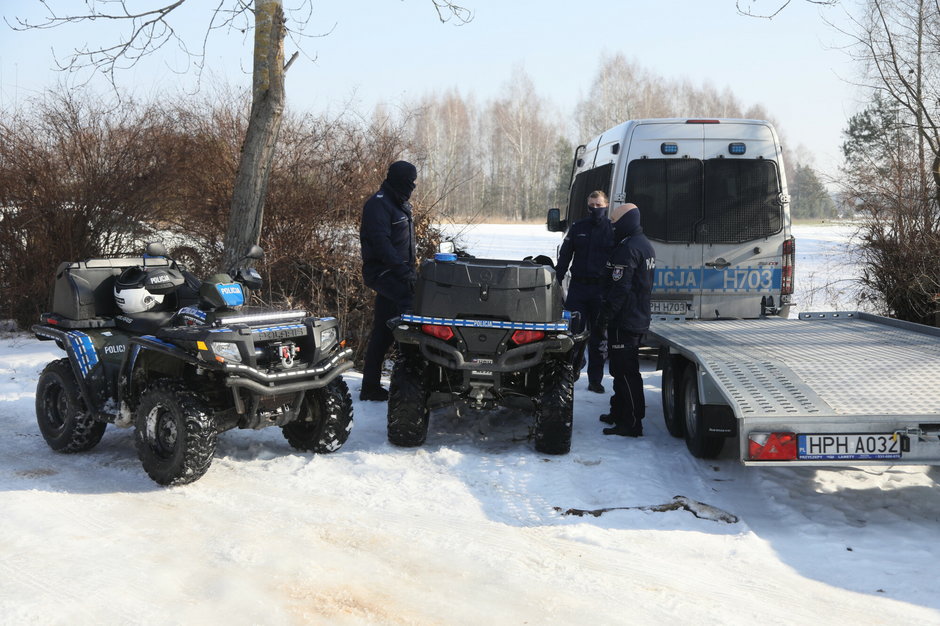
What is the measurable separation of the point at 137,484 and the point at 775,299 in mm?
6550

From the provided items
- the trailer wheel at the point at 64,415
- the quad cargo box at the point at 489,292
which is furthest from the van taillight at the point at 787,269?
the trailer wheel at the point at 64,415

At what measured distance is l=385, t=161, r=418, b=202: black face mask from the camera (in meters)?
6.88

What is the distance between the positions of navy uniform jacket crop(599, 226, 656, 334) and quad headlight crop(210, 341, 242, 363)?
2884mm

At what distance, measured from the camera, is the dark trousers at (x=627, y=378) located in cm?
645

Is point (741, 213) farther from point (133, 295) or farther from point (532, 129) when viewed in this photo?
point (532, 129)

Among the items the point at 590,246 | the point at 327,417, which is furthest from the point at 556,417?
the point at 590,246

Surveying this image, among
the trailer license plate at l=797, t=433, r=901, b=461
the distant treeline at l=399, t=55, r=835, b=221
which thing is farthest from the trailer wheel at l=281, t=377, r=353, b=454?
the distant treeline at l=399, t=55, r=835, b=221

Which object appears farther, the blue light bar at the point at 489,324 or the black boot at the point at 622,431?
the black boot at the point at 622,431

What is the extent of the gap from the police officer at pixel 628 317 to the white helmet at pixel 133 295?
3.34m

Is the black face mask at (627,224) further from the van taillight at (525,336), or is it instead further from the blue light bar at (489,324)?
the van taillight at (525,336)

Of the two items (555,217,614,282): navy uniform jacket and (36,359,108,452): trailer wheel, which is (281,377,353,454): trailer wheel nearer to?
(36,359,108,452): trailer wheel

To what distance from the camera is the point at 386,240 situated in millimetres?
6871

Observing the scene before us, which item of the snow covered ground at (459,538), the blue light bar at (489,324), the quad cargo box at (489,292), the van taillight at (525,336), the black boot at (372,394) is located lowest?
the snow covered ground at (459,538)

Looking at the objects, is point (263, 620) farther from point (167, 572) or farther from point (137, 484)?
point (137, 484)
